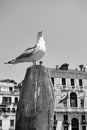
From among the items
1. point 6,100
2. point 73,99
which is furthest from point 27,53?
point 73,99

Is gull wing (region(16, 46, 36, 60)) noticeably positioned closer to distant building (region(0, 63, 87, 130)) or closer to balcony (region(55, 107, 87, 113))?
distant building (region(0, 63, 87, 130))

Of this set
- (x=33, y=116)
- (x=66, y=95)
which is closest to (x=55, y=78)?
(x=66, y=95)

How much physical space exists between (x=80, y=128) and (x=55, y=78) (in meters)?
7.30

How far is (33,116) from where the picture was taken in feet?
42.7

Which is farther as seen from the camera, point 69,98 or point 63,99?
point 69,98

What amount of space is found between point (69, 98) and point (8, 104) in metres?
8.08

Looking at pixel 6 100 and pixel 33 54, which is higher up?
pixel 33 54

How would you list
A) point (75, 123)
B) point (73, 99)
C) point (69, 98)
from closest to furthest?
point (75, 123) → point (69, 98) → point (73, 99)

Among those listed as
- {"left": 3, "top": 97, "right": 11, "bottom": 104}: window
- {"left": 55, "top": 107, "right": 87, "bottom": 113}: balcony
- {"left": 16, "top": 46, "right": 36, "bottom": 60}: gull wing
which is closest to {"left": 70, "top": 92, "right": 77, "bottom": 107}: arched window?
{"left": 55, "top": 107, "right": 87, "bottom": 113}: balcony

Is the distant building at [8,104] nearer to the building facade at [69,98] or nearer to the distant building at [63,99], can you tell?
the distant building at [63,99]

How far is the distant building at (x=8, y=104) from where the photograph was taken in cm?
3180

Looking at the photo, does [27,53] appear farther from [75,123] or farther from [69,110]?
[75,123]

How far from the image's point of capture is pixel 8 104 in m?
32.2

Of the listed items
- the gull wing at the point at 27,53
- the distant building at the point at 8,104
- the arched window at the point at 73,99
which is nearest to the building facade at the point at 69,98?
the arched window at the point at 73,99
